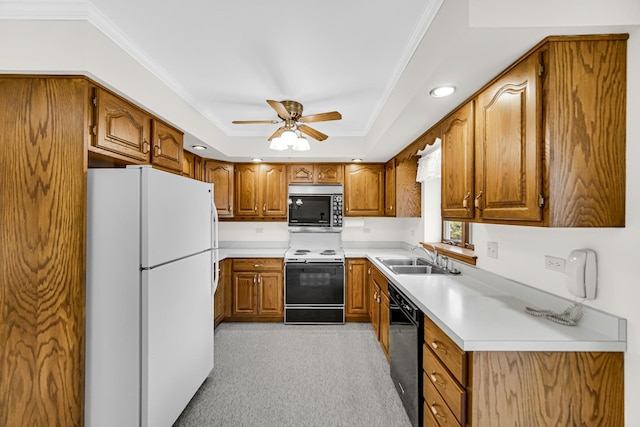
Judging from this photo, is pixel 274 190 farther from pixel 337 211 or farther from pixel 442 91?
pixel 442 91

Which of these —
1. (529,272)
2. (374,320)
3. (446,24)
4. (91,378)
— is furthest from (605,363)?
(91,378)

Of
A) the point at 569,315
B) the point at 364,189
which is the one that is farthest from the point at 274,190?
the point at 569,315

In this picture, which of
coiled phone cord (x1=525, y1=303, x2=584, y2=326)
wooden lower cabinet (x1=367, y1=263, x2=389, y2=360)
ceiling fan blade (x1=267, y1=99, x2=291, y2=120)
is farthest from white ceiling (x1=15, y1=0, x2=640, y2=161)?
wooden lower cabinet (x1=367, y1=263, x2=389, y2=360)

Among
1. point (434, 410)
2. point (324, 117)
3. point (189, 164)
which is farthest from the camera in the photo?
point (189, 164)

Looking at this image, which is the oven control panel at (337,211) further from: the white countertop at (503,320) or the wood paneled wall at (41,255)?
the wood paneled wall at (41,255)

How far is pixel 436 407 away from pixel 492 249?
110cm

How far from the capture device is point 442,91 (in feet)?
5.35

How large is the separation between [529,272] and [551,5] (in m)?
1.31

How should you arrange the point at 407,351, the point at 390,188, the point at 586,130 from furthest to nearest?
1. the point at 390,188
2. the point at 407,351
3. the point at 586,130

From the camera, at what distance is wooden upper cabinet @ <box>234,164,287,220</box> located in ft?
12.8

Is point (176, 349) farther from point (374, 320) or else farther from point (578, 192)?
point (578, 192)

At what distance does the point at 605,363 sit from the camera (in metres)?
1.19

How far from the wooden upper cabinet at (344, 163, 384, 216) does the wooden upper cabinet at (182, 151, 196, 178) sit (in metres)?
1.92

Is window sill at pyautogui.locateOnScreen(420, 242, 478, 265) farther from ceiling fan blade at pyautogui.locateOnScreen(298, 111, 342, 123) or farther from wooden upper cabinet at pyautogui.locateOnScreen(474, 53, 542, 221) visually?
ceiling fan blade at pyautogui.locateOnScreen(298, 111, 342, 123)
